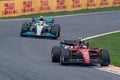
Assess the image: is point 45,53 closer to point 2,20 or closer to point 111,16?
point 2,20

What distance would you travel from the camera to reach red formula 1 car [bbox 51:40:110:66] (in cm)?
1839

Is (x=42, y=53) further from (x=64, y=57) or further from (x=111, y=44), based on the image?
(x=111, y=44)

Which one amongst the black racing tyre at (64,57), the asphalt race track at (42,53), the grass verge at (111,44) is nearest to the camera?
the asphalt race track at (42,53)

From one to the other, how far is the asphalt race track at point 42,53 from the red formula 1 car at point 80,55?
23 cm

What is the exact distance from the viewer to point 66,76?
15695mm

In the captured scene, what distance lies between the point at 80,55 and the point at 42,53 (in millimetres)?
3925

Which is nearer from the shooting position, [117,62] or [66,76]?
[66,76]

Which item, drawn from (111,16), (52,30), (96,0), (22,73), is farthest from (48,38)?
(96,0)

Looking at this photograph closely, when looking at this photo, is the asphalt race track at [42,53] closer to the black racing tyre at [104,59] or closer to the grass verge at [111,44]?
the black racing tyre at [104,59]

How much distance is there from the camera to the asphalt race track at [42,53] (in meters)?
15.8

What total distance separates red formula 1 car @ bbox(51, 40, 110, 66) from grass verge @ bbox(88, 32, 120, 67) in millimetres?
711

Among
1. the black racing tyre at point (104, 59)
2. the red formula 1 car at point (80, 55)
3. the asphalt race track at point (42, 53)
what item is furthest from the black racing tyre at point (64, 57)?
the black racing tyre at point (104, 59)

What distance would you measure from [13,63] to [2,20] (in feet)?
67.5

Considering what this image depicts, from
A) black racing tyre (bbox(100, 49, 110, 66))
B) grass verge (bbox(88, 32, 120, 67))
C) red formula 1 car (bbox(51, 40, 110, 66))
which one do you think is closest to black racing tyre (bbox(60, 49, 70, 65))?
red formula 1 car (bbox(51, 40, 110, 66))
